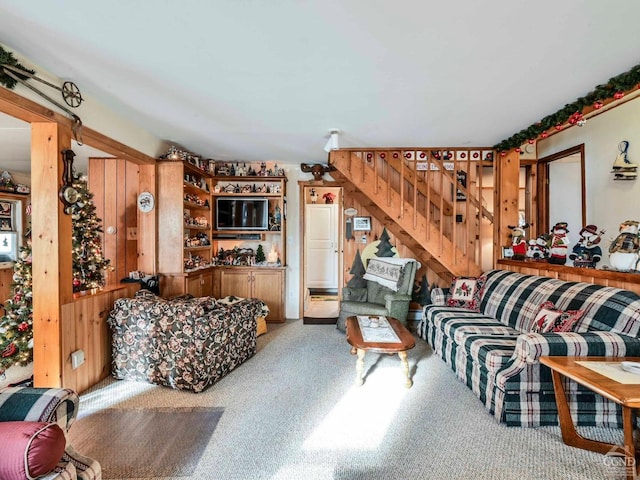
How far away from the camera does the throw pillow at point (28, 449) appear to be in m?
1.07

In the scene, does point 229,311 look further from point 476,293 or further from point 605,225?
point 605,225

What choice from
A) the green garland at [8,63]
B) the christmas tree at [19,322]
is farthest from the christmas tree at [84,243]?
the green garland at [8,63]

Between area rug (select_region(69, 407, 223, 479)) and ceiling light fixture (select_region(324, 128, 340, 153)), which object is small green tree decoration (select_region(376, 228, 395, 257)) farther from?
area rug (select_region(69, 407, 223, 479))

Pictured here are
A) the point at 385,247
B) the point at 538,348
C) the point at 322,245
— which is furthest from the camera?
the point at 322,245

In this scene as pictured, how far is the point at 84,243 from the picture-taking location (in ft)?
8.95

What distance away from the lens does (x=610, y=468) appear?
1780mm

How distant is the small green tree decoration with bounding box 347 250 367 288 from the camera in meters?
4.73

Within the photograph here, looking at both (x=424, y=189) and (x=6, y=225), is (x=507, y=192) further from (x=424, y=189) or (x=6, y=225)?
(x=6, y=225)

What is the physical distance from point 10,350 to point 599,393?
3.74 metres

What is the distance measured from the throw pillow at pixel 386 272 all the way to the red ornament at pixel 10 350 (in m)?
3.69

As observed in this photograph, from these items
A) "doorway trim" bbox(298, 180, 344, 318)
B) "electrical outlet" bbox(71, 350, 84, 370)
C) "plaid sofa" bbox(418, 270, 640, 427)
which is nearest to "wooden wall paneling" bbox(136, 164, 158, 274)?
"electrical outlet" bbox(71, 350, 84, 370)

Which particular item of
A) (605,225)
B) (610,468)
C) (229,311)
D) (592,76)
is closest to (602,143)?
(605,225)

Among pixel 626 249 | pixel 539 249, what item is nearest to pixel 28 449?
pixel 626 249

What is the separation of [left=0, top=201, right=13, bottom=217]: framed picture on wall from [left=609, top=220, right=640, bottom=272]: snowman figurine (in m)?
6.86
